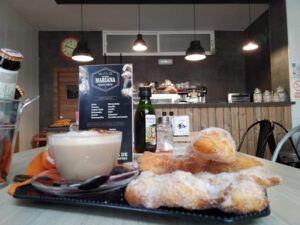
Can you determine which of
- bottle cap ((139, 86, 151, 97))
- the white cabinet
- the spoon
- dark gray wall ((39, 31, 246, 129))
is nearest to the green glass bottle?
bottle cap ((139, 86, 151, 97))

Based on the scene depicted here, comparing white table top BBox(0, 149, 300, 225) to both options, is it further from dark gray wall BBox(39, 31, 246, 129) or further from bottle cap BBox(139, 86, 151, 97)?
dark gray wall BBox(39, 31, 246, 129)

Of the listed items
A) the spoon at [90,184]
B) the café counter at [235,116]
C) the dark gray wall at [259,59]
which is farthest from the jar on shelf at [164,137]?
the dark gray wall at [259,59]

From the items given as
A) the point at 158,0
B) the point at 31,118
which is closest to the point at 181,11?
the point at 158,0

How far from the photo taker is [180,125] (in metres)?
1.59

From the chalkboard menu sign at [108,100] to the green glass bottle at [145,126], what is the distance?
18 cm

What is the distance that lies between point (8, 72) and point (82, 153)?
1.04 feet

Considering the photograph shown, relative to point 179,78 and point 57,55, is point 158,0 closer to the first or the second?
point 179,78

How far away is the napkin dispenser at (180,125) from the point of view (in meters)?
1.57

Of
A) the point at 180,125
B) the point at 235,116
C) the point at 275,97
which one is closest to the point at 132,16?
the point at 235,116

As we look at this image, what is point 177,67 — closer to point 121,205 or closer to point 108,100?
point 108,100

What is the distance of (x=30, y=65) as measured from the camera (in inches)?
215

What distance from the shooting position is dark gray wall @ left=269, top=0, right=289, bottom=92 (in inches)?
158

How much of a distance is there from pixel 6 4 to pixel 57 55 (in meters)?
1.72

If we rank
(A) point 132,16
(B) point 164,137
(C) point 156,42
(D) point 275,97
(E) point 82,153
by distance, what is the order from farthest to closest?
(C) point 156,42 → (A) point 132,16 → (D) point 275,97 → (B) point 164,137 → (E) point 82,153
